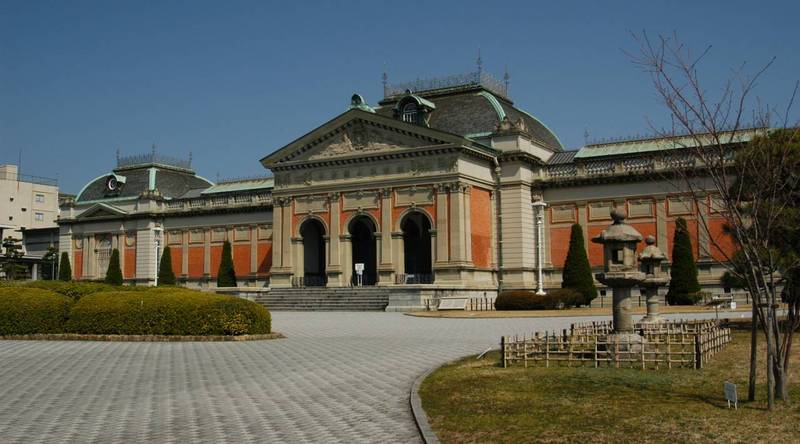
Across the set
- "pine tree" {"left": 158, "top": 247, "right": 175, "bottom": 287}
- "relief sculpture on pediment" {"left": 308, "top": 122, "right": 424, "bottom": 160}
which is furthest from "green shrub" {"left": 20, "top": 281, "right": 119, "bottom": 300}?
"pine tree" {"left": 158, "top": 247, "right": 175, "bottom": 287}

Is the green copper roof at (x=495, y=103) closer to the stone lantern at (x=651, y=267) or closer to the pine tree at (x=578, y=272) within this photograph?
the pine tree at (x=578, y=272)

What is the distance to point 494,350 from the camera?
20.6m

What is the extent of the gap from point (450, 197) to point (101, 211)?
36.3 meters

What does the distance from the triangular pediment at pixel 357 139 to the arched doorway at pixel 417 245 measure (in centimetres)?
585

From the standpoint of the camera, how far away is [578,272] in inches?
1745

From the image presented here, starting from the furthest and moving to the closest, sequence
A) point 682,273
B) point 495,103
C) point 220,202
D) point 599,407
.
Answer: point 220,202 → point 495,103 → point 682,273 → point 599,407

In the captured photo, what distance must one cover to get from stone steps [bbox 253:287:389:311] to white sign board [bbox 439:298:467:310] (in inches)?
165

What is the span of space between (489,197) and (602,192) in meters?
7.16

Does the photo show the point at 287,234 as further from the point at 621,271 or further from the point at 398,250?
the point at 621,271

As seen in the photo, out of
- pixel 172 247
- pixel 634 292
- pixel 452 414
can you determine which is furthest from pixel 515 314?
pixel 172 247

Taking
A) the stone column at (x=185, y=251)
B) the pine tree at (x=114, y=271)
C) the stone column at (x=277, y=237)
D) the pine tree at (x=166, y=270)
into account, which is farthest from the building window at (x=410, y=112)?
the pine tree at (x=114, y=271)

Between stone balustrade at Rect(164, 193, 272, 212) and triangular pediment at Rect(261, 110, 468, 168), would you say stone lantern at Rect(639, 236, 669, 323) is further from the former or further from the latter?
stone balustrade at Rect(164, 193, 272, 212)

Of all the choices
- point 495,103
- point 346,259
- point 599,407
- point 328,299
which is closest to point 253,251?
point 346,259

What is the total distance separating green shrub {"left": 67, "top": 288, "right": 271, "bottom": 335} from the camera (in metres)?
25.5
